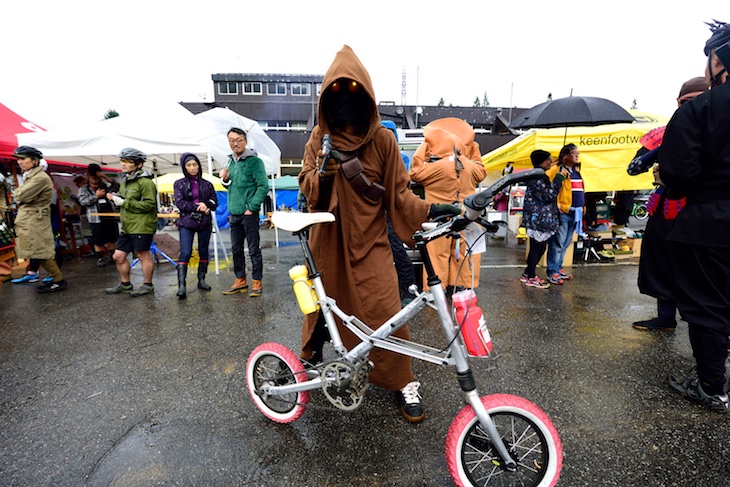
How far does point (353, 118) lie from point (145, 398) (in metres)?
2.41

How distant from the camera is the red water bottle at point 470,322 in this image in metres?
1.56

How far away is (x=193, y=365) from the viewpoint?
3.05 m

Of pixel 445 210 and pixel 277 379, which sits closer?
pixel 445 210

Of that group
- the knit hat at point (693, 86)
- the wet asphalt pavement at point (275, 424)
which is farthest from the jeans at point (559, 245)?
the knit hat at point (693, 86)

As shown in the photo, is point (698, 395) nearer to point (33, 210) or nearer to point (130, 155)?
point (130, 155)

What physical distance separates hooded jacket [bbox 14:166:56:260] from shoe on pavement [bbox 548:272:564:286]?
736 cm

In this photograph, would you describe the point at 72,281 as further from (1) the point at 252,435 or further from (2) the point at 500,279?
(2) the point at 500,279

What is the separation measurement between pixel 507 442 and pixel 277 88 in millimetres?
30207

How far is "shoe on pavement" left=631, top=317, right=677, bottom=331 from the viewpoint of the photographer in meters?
3.62

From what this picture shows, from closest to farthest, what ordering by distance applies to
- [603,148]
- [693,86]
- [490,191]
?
[490,191] < [693,86] < [603,148]

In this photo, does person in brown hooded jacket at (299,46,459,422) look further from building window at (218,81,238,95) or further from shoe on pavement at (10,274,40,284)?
building window at (218,81,238,95)

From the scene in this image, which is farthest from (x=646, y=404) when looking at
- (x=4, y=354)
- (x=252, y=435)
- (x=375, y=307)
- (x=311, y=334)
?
(x=4, y=354)

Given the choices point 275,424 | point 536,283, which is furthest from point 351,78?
point 536,283

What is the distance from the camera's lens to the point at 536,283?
209 inches
